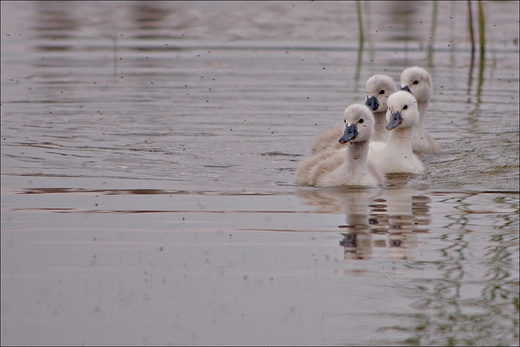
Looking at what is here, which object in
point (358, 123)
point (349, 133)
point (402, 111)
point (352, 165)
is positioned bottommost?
point (352, 165)

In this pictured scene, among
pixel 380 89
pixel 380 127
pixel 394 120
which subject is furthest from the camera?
pixel 380 127

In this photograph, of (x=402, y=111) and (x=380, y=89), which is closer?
(x=402, y=111)

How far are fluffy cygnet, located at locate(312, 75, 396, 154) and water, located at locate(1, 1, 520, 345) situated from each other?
1.21 ft

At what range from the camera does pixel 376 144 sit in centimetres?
1014

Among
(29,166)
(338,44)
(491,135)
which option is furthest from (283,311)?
(338,44)

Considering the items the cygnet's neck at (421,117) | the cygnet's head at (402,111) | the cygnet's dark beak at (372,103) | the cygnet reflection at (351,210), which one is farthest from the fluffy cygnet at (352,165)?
the cygnet's neck at (421,117)

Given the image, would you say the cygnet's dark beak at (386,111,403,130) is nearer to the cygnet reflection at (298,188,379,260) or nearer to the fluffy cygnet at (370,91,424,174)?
the fluffy cygnet at (370,91,424,174)

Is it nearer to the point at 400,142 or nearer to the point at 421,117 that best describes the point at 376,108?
the point at 421,117

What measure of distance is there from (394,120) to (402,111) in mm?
172

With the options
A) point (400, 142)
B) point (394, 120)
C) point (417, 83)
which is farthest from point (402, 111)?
point (417, 83)

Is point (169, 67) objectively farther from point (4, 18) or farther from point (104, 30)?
point (4, 18)

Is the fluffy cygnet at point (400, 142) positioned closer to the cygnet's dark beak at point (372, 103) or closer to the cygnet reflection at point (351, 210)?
the cygnet's dark beak at point (372, 103)

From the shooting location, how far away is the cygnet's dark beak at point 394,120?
9375 mm

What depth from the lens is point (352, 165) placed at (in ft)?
28.4
